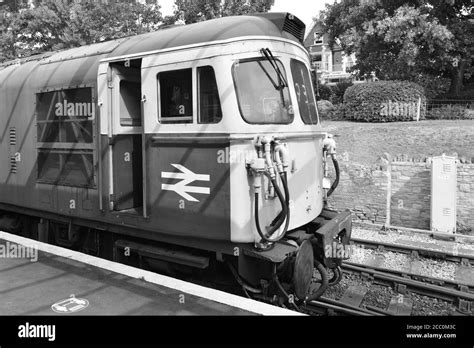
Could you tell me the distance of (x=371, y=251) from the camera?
817cm

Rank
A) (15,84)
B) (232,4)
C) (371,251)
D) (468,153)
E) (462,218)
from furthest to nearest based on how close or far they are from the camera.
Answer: (232,4) < (468,153) < (462,218) < (371,251) < (15,84)

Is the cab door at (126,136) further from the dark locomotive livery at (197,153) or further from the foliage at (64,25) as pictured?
the foliage at (64,25)

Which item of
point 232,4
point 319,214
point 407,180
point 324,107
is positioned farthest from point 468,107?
point 319,214

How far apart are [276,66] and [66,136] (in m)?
3.16

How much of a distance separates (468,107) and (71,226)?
17120mm

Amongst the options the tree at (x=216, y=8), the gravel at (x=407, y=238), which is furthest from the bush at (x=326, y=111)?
the gravel at (x=407, y=238)

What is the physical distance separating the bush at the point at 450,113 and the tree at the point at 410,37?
2066mm

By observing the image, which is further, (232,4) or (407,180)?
(232,4)

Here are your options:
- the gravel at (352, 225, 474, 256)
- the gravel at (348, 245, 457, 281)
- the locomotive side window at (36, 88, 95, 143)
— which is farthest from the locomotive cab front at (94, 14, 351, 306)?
the gravel at (352, 225, 474, 256)

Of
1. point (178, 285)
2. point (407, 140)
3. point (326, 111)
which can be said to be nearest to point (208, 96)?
point (178, 285)

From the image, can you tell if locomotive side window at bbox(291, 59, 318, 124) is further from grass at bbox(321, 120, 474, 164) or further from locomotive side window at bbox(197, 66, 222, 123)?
grass at bbox(321, 120, 474, 164)

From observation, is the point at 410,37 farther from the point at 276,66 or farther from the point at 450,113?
the point at 276,66

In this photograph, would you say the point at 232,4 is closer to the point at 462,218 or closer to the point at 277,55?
the point at 462,218

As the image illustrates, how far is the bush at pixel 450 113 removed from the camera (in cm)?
1621
